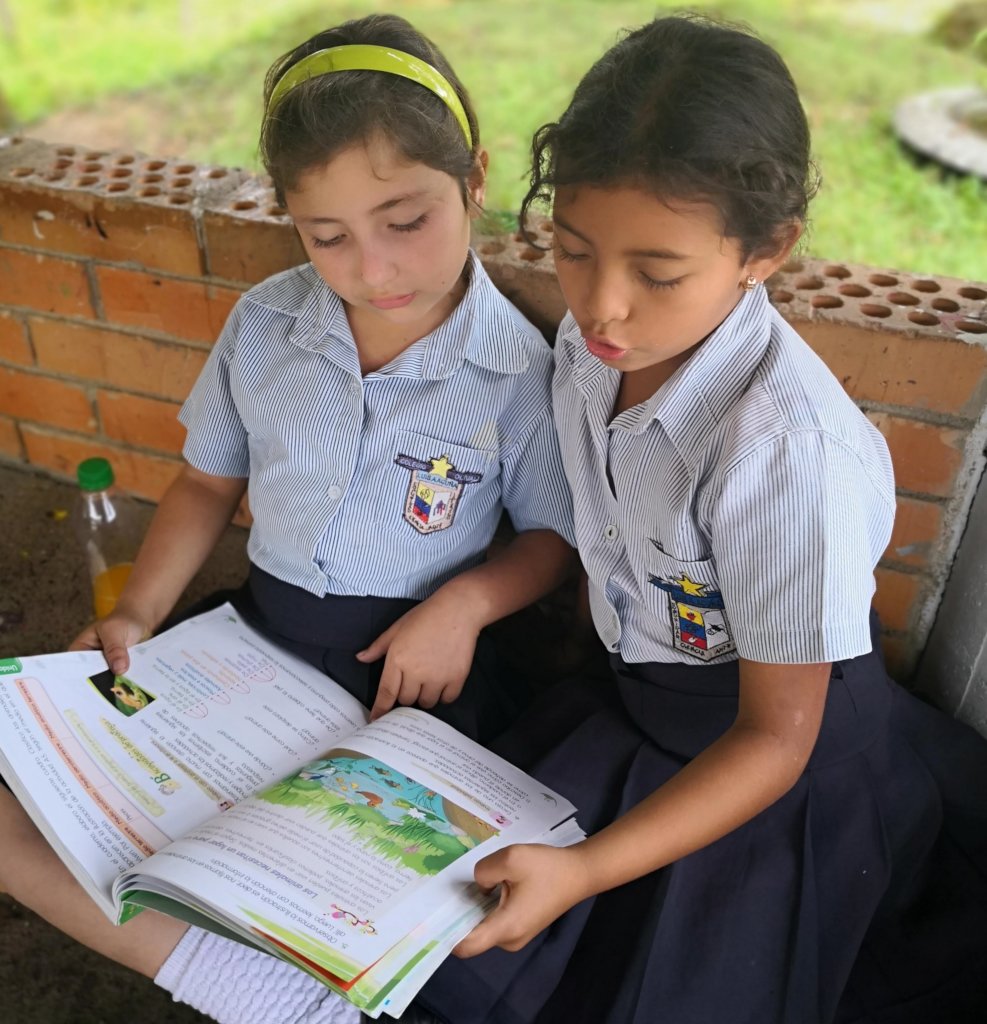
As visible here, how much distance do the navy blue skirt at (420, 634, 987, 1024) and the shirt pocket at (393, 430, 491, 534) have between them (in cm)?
28

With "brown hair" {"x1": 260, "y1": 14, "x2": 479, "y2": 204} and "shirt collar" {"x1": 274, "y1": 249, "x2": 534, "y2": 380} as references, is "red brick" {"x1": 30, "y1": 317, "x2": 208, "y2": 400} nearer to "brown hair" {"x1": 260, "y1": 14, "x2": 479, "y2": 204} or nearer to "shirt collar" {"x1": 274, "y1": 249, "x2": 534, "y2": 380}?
"shirt collar" {"x1": 274, "y1": 249, "x2": 534, "y2": 380}

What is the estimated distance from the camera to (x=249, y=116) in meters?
3.76

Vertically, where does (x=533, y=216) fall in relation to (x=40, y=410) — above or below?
above

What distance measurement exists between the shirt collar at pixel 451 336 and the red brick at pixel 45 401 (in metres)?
0.72

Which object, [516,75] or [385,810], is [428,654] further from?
[516,75]

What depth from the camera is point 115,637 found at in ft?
4.01

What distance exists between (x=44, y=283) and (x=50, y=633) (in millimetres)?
551

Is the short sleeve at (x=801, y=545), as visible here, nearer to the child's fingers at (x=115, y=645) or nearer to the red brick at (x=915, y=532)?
the red brick at (x=915, y=532)

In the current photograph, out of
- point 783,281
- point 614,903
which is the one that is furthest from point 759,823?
point 783,281

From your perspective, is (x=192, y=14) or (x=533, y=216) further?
(x=192, y=14)

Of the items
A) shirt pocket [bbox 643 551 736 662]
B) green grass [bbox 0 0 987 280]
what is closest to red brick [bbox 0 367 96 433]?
shirt pocket [bbox 643 551 736 662]

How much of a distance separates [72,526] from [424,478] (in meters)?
0.90

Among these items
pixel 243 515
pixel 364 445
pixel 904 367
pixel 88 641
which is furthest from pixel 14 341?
pixel 904 367

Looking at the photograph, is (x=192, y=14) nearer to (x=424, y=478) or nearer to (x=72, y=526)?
(x=72, y=526)
